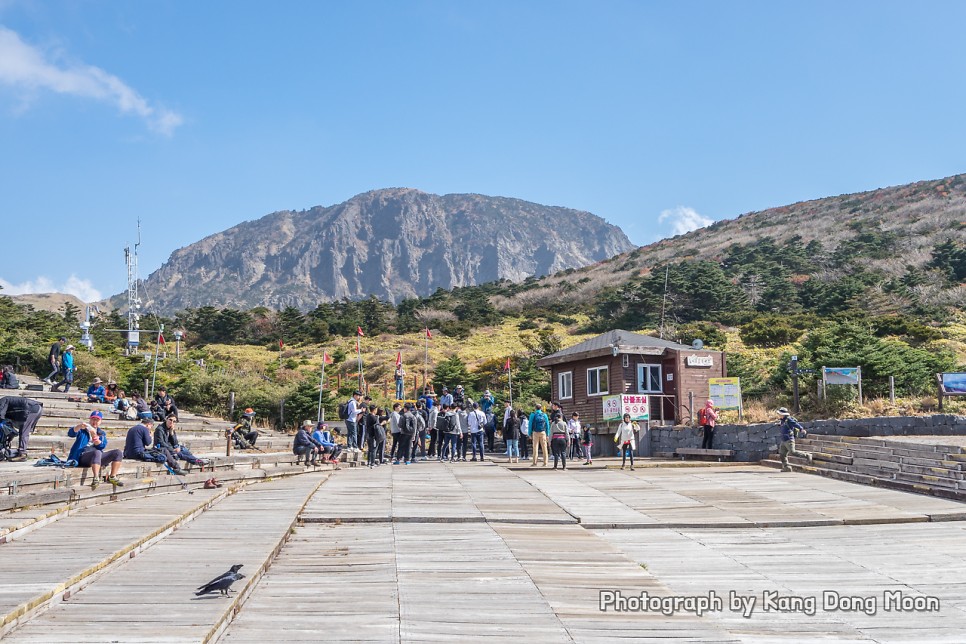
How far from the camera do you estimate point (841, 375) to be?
23938 mm

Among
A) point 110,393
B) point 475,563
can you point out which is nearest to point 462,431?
point 110,393

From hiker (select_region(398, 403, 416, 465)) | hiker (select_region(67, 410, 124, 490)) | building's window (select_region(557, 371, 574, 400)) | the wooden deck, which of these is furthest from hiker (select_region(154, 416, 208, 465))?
building's window (select_region(557, 371, 574, 400))

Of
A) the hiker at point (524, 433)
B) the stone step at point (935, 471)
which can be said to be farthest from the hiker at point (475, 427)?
the stone step at point (935, 471)

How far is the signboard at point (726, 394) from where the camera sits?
24922 mm

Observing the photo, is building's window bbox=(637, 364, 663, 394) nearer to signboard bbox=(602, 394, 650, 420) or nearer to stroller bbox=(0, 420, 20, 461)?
signboard bbox=(602, 394, 650, 420)

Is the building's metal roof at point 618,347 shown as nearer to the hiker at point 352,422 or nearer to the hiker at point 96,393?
the hiker at point 352,422

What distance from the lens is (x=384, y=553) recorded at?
963 cm

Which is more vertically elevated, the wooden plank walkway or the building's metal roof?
the building's metal roof

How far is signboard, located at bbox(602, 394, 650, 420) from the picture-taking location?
25.8 m

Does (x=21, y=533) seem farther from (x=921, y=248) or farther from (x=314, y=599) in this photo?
(x=921, y=248)

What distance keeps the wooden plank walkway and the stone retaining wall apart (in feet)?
47.5

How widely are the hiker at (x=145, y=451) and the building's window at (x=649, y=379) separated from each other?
1688cm

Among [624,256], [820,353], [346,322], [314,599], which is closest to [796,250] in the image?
[624,256]

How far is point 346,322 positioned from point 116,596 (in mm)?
57189
